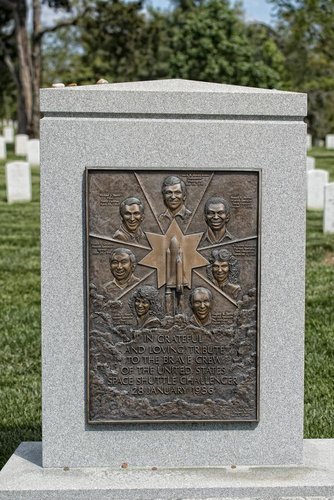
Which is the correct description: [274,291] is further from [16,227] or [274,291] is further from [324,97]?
[324,97]

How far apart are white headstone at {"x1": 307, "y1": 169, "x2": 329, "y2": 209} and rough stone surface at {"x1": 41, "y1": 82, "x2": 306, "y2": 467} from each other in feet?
43.1

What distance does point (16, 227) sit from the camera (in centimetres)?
1506

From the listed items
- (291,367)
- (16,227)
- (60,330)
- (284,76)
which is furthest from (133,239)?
(284,76)

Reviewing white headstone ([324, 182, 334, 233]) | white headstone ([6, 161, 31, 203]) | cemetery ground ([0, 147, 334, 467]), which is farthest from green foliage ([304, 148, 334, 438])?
white headstone ([6, 161, 31, 203])

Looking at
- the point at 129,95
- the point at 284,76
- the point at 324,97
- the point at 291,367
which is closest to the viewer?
the point at 129,95

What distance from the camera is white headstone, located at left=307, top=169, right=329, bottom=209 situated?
56.4 ft

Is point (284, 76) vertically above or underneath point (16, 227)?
above

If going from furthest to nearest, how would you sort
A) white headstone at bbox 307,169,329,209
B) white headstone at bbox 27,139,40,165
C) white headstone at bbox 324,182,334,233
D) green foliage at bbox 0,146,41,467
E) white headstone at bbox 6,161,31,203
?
white headstone at bbox 27,139,40,165
white headstone at bbox 6,161,31,203
white headstone at bbox 307,169,329,209
white headstone at bbox 324,182,334,233
green foliage at bbox 0,146,41,467

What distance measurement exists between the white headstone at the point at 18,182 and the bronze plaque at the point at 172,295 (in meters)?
14.4

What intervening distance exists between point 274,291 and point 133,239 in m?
0.75

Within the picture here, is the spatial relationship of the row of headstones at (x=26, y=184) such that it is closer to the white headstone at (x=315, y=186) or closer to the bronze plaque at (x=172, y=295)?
the white headstone at (x=315, y=186)

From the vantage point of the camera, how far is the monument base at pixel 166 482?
4.03 metres

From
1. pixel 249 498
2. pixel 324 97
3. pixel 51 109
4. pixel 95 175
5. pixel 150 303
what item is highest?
pixel 324 97

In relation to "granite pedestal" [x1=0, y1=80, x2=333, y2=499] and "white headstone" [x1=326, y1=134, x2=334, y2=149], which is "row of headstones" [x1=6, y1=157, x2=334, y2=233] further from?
"white headstone" [x1=326, y1=134, x2=334, y2=149]
